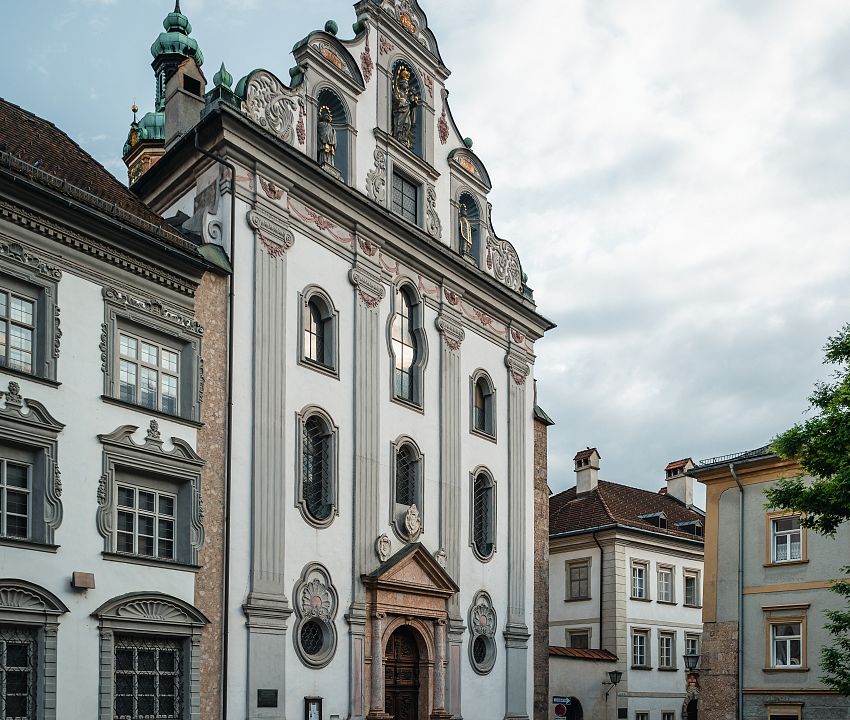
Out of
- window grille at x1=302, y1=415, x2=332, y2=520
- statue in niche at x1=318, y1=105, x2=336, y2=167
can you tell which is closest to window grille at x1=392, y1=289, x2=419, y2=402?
window grille at x1=302, y1=415, x2=332, y2=520

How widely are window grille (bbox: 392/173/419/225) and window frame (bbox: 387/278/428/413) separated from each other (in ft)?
7.16

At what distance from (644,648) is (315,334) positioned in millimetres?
25982

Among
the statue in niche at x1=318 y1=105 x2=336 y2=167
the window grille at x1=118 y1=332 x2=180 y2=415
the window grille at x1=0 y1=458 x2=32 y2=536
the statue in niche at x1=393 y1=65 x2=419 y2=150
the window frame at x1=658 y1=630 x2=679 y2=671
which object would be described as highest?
the statue in niche at x1=393 y1=65 x2=419 y2=150

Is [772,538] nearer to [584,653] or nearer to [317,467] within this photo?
[584,653]

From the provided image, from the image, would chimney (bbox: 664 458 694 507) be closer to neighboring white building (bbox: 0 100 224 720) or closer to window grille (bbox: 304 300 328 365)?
window grille (bbox: 304 300 328 365)

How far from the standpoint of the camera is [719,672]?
34344 mm

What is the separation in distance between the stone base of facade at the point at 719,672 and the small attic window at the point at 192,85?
Result: 22035 millimetres

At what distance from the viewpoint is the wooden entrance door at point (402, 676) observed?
93.7ft

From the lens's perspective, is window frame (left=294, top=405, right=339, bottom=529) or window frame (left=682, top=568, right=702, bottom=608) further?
window frame (left=682, top=568, right=702, bottom=608)

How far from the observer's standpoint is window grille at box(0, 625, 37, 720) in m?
19.3

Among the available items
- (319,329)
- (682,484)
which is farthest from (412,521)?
(682,484)

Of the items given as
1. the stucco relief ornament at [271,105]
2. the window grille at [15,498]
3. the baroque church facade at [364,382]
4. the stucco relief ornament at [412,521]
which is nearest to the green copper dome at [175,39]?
the baroque church facade at [364,382]

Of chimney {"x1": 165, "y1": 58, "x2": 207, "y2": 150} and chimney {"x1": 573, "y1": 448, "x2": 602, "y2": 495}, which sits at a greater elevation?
chimney {"x1": 165, "y1": 58, "x2": 207, "y2": 150}

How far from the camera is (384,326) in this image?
2998 cm
